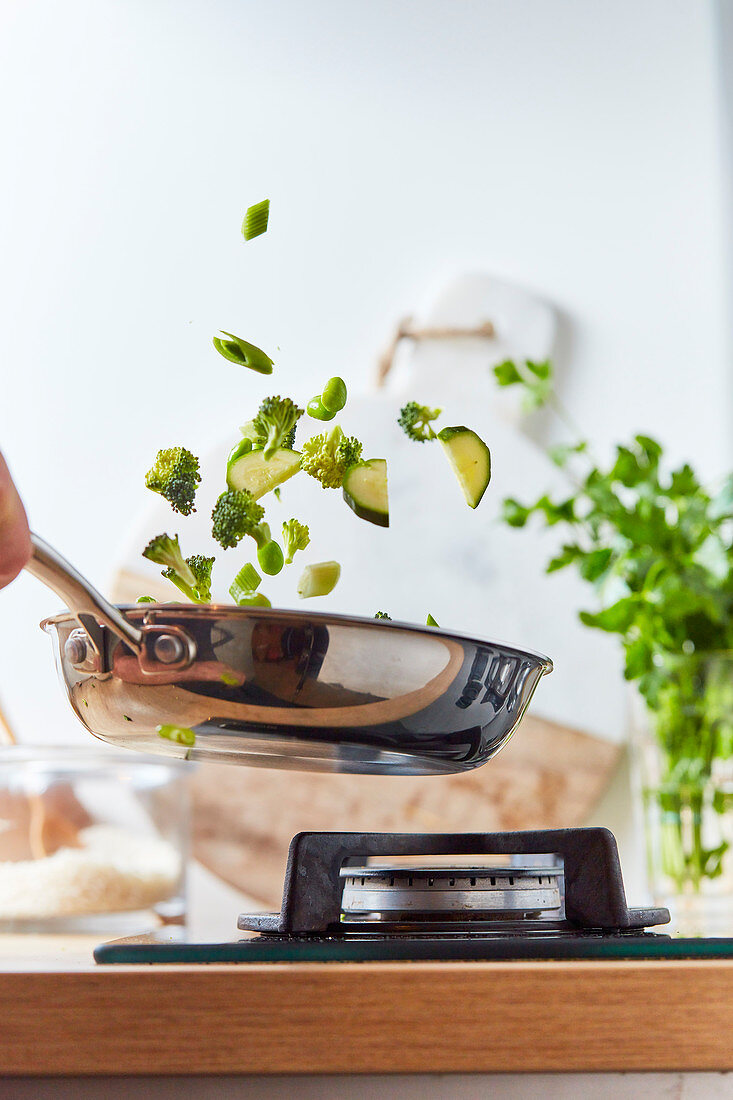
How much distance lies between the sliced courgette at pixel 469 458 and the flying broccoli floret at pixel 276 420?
0.08 meters

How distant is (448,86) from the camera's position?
1.38m

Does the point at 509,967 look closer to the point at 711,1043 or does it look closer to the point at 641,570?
the point at 711,1043

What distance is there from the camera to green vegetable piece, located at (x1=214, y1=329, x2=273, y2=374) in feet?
1.68

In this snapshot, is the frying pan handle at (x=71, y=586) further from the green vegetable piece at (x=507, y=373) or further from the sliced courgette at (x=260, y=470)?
the green vegetable piece at (x=507, y=373)

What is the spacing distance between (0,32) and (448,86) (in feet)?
1.89

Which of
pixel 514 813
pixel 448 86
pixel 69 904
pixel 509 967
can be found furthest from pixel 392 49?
pixel 509 967

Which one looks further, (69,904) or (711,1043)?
(69,904)

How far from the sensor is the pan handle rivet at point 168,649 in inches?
16.5

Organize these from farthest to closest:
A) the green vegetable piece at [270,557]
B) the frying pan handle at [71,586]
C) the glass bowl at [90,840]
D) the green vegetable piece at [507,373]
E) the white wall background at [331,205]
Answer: the white wall background at [331,205]
the green vegetable piece at [507,373]
the glass bowl at [90,840]
the green vegetable piece at [270,557]
the frying pan handle at [71,586]

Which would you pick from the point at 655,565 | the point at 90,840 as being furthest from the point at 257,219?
the point at 90,840

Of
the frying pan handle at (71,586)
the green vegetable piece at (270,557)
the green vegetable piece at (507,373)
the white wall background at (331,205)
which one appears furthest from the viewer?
the white wall background at (331,205)

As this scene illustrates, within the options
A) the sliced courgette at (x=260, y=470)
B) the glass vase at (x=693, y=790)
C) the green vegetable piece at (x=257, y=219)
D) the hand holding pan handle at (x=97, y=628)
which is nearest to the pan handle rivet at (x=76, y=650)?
the hand holding pan handle at (x=97, y=628)

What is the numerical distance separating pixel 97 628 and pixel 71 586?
3 centimetres

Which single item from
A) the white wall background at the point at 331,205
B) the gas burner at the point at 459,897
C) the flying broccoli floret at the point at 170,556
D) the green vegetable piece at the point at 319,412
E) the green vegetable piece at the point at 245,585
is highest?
the white wall background at the point at 331,205
